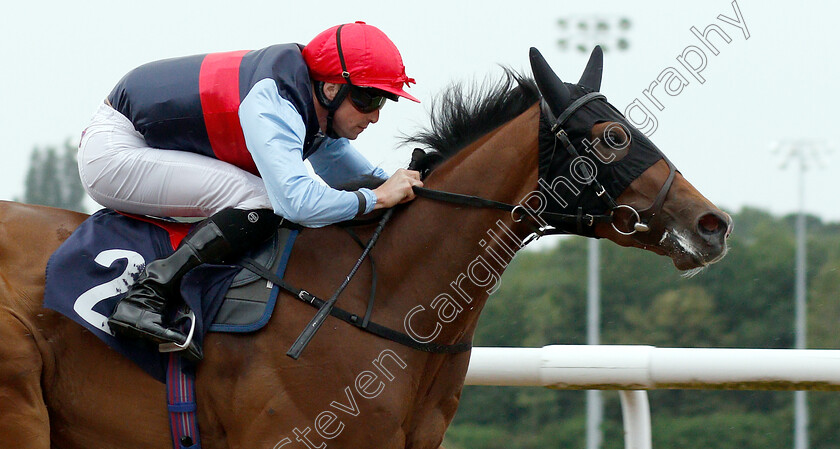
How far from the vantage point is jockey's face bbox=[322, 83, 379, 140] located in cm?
338

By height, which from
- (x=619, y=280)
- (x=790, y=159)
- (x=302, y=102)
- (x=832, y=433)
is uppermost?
(x=790, y=159)

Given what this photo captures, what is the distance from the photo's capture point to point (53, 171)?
55.1 meters

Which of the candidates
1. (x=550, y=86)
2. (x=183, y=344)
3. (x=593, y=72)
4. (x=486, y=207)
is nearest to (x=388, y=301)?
(x=486, y=207)

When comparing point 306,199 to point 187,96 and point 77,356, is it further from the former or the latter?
point 77,356

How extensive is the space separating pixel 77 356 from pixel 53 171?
184 feet

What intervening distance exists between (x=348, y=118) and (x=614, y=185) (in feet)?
3.32

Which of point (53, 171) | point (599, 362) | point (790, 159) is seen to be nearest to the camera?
point (599, 362)

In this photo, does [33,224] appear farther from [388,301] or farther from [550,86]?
[550,86]

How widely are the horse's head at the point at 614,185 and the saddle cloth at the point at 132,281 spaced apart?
1.00m

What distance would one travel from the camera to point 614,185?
3.15 m

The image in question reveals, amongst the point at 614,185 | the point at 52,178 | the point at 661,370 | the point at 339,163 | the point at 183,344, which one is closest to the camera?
the point at 183,344

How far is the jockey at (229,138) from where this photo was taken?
3100mm

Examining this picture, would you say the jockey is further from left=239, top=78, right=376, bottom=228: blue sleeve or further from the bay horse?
the bay horse

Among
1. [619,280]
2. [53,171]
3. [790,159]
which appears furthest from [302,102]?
[53,171]
